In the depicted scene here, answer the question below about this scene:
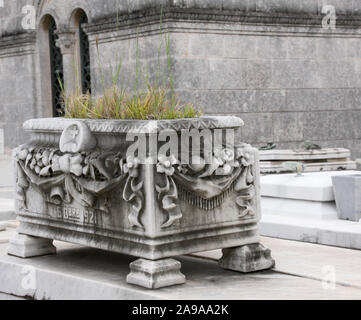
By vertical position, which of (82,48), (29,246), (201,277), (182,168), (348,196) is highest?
(82,48)

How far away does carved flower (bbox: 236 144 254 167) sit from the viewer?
211 inches

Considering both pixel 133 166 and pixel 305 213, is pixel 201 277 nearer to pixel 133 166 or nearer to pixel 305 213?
pixel 133 166

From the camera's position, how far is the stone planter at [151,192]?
491 centimetres

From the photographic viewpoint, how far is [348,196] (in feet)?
22.7

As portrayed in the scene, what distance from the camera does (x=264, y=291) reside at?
15.9ft

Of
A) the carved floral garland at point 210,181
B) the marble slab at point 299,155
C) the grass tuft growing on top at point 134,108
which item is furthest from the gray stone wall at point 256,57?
the carved floral garland at point 210,181

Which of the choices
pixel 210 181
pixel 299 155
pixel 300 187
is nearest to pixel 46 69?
pixel 299 155

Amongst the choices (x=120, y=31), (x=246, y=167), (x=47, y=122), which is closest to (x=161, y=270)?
(x=246, y=167)

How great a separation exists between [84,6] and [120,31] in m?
1.73

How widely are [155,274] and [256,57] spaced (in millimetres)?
8321

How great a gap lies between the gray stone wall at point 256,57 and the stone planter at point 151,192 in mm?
5702

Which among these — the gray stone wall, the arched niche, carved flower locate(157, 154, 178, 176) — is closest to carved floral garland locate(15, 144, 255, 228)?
carved flower locate(157, 154, 178, 176)

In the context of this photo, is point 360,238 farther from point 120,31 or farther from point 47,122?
point 120,31

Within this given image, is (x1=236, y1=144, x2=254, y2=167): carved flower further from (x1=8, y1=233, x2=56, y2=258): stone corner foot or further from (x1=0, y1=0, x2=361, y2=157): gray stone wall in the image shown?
(x1=0, y1=0, x2=361, y2=157): gray stone wall
